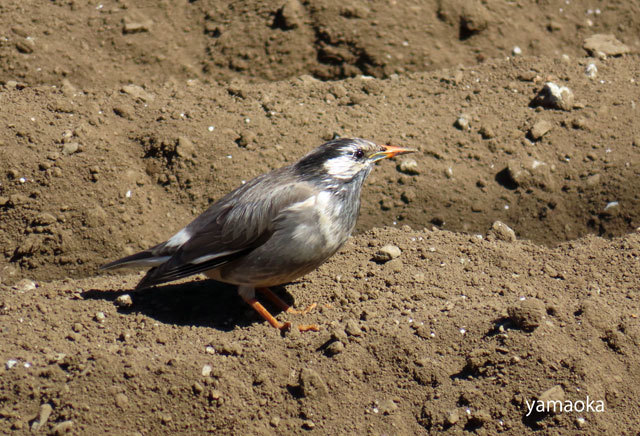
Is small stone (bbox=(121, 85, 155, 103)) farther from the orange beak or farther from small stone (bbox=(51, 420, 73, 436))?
small stone (bbox=(51, 420, 73, 436))

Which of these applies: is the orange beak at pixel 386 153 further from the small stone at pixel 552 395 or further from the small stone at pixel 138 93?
the small stone at pixel 138 93

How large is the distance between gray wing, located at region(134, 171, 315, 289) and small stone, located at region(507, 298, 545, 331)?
70.9 inches

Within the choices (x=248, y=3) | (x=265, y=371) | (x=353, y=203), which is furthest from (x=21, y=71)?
(x=265, y=371)

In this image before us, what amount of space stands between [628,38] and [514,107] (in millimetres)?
2271

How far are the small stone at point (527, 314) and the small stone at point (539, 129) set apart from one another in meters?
2.84

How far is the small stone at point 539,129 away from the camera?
25.2ft

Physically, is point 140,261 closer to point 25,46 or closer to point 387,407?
point 387,407

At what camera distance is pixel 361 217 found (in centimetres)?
720

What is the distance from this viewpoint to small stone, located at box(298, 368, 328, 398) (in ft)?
16.6

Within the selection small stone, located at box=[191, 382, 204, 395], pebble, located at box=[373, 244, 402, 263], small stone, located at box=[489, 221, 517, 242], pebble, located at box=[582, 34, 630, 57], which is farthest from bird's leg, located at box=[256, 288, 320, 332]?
pebble, located at box=[582, 34, 630, 57]

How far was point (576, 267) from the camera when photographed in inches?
252

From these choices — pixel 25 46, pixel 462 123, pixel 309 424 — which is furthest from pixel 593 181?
pixel 25 46

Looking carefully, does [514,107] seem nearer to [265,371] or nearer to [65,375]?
[265,371]

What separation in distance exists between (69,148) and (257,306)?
2.63 m
